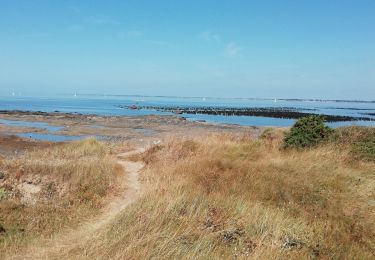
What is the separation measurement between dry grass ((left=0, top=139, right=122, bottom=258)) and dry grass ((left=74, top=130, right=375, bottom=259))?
1449mm

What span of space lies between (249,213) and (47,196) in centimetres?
567

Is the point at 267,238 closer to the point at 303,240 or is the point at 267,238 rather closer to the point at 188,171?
the point at 303,240

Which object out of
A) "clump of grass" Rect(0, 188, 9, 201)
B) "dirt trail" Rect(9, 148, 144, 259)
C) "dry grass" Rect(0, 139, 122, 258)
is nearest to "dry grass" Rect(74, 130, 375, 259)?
"dirt trail" Rect(9, 148, 144, 259)

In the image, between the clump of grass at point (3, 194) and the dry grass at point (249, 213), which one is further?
the clump of grass at point (3, 194)

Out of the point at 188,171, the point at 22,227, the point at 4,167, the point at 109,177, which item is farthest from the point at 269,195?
the point at 4,167

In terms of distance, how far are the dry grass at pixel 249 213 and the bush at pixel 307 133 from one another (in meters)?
3.37

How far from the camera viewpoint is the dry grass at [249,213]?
21.3ft

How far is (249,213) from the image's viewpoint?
26.9ft

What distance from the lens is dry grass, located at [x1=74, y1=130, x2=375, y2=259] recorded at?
6496 millimetres

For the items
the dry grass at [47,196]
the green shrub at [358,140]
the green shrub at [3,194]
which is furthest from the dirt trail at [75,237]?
the green shrub at [358,140]

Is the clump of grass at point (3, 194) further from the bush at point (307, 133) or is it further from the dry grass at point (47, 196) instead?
the bush at point (307, 133)

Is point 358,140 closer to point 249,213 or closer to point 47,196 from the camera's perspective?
point 249,213

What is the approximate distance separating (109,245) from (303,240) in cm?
334

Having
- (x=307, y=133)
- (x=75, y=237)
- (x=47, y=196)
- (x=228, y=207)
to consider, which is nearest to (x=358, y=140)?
(x=307, y=133)
